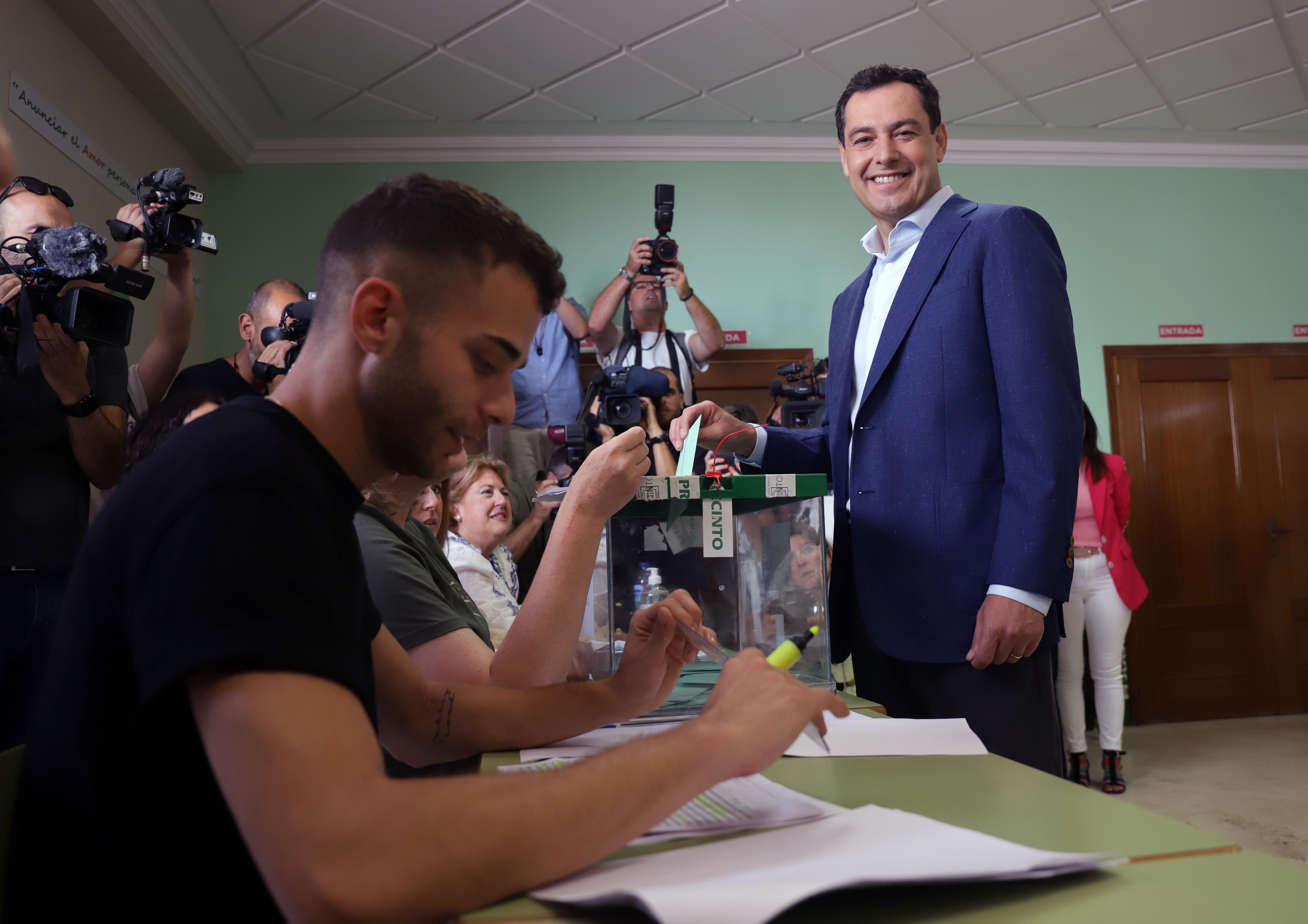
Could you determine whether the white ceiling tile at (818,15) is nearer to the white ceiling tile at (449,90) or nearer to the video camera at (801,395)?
the white ceiling tile at (449,90)

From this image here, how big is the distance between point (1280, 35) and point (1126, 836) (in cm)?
459

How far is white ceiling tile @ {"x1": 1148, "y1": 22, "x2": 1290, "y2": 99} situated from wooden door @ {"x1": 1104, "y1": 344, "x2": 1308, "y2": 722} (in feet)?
4.52

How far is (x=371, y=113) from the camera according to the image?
14.5 ft

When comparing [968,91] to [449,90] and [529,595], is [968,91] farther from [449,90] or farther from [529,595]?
[529,595]

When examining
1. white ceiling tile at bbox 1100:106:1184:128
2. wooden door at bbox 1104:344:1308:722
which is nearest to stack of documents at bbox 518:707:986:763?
wooden door at bbox 1104:344:1308:722

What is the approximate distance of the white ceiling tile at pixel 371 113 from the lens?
4.28 meters

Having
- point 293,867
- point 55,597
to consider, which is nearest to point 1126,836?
point 293,867

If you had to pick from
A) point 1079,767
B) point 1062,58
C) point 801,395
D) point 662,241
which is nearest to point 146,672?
point 801,395

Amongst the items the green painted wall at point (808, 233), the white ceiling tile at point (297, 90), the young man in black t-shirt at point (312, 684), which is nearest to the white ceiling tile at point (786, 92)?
the green painted wall at point (808, 233)

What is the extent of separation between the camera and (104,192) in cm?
350

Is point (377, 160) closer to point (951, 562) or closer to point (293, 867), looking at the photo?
point (951, 562)

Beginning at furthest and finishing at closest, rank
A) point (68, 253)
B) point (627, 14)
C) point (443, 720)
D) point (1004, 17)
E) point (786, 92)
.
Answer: point (786, 92)
point (1004, 17)
point (627, 14)
point (68, 253)
point (443, 720)

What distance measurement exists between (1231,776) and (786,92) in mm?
3654

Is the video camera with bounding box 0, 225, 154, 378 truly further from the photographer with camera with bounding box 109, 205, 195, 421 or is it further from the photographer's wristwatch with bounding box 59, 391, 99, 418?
the photographer with camera with bounding box 109, 205, 195, 421
